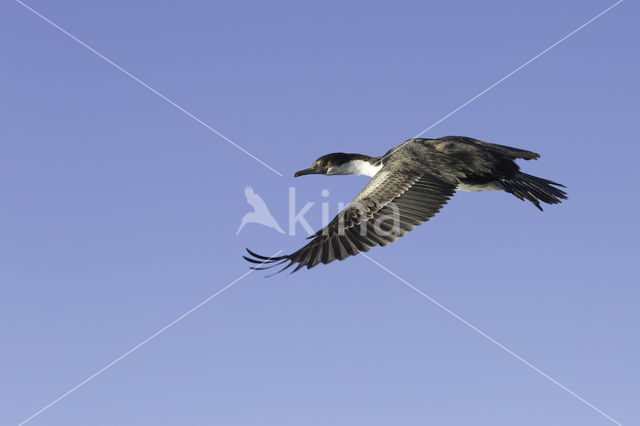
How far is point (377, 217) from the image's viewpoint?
441 inches

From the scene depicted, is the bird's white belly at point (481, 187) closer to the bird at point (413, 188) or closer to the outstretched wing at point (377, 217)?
the bird at point (413, 188)

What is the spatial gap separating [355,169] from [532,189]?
296 centimetres

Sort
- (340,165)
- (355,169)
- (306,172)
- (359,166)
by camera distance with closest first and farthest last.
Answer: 1. (359,166)
2. (355,169)
3. (340,165)
4. (306,172)

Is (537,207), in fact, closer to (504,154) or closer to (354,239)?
(504,154)

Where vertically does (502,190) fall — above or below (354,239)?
above

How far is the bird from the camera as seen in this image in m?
10.9

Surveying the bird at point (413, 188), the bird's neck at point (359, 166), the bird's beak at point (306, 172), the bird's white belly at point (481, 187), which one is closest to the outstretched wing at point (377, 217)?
the bird at point (413, 188)

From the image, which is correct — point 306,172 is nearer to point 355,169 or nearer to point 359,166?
point 355,169

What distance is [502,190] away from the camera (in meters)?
12.5

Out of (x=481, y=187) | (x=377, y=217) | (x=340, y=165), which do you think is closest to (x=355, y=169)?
(x=340, y=165)

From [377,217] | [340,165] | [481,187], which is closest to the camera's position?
[377,217]

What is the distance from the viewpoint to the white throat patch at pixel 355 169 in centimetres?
1371

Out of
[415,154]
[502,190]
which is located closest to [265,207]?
[415,154]

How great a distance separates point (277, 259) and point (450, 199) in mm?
2425
